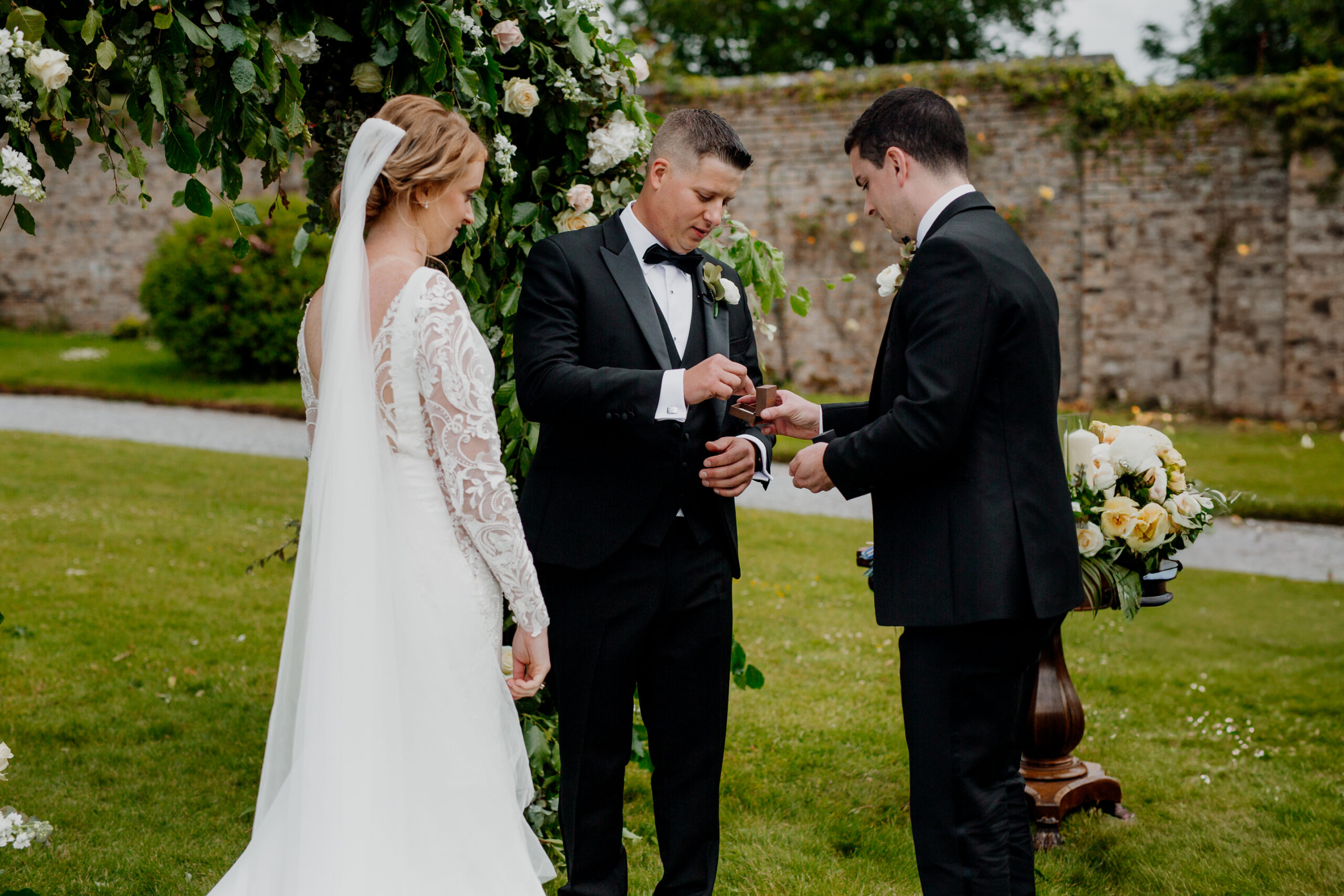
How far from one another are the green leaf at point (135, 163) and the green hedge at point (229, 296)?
11.1 m

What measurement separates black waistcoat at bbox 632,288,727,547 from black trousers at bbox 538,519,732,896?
39mm

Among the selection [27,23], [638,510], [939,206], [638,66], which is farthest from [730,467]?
[27,23]

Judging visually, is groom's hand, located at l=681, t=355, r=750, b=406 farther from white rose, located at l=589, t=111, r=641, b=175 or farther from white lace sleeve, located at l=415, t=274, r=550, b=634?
white rose, located at l=589, t=111, r=641, b=175

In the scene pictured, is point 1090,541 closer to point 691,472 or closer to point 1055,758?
point 1055,758

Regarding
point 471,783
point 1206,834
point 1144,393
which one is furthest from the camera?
point 1144,393

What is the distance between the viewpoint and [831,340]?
1395 cm

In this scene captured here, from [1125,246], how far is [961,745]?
38.1 ft

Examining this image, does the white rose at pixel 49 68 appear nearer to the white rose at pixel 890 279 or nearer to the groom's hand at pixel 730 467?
the groom's hand at pixel 730 467

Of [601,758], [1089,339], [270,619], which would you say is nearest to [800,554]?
[270,619]

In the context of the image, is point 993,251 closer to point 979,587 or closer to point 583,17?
point 979,587

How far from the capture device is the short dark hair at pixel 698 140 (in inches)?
108

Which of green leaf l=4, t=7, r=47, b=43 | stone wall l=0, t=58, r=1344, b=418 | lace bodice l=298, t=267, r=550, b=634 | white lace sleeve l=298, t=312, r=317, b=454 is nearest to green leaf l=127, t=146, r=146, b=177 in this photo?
green leaf l=4, t=7, r=47, b=43

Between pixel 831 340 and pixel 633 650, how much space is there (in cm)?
1153

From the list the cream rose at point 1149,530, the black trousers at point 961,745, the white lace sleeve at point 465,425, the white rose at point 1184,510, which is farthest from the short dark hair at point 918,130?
the white rose at point 1184,510
